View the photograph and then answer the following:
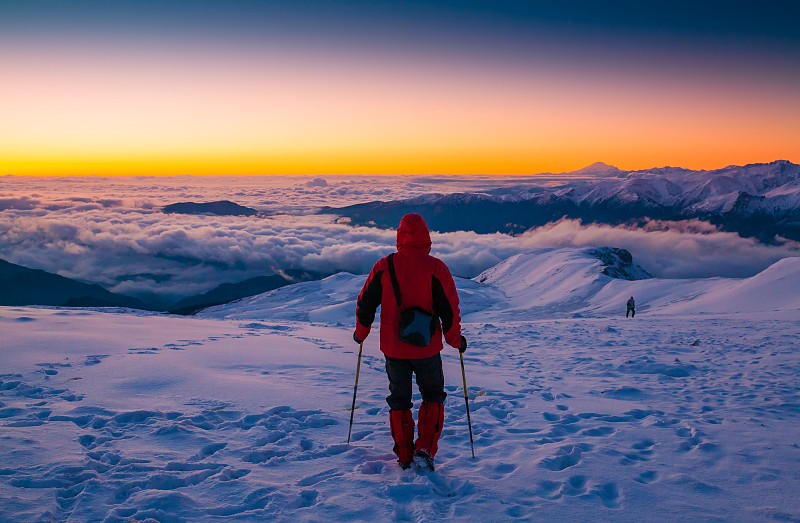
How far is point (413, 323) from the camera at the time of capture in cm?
520

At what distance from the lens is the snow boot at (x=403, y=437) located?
17.4 ft

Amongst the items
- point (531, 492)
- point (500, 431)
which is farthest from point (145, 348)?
point (531, 492)

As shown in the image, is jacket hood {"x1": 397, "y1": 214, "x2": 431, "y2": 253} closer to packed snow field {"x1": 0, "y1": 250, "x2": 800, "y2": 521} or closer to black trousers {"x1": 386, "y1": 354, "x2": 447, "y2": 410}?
black trousers {"x1": 386, "y1": 354, "x2": 447, "y2": 410}

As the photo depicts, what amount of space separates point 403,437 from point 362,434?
1.26 meters

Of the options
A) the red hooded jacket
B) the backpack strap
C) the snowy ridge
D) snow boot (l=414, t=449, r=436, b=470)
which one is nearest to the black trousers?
the red hooded jacket

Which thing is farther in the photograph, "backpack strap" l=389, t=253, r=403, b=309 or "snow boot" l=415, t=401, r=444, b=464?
"snow boot" l=415, t=401, r=444, b=464

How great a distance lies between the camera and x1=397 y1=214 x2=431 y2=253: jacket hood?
5328 mm

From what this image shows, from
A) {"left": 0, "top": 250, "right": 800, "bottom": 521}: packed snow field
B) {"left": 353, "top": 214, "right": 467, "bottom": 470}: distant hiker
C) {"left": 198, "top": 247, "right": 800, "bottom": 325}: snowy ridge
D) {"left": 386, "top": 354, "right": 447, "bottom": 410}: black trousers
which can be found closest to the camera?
{"left": 0, "top": 250, "right": 800, "bottom": 521}: packed snow field

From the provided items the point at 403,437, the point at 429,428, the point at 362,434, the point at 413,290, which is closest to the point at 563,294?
the point at 362,434

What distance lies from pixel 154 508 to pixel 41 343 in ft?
27.7

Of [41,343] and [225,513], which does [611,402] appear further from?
[41,343]

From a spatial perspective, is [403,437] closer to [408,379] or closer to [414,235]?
[408,379]

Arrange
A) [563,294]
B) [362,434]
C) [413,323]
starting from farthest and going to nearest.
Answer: [563,294]
[362,434]
[413,323]

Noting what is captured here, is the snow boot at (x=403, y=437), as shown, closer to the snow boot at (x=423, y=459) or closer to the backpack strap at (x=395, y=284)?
the snow boot at (x=423, y=459)
